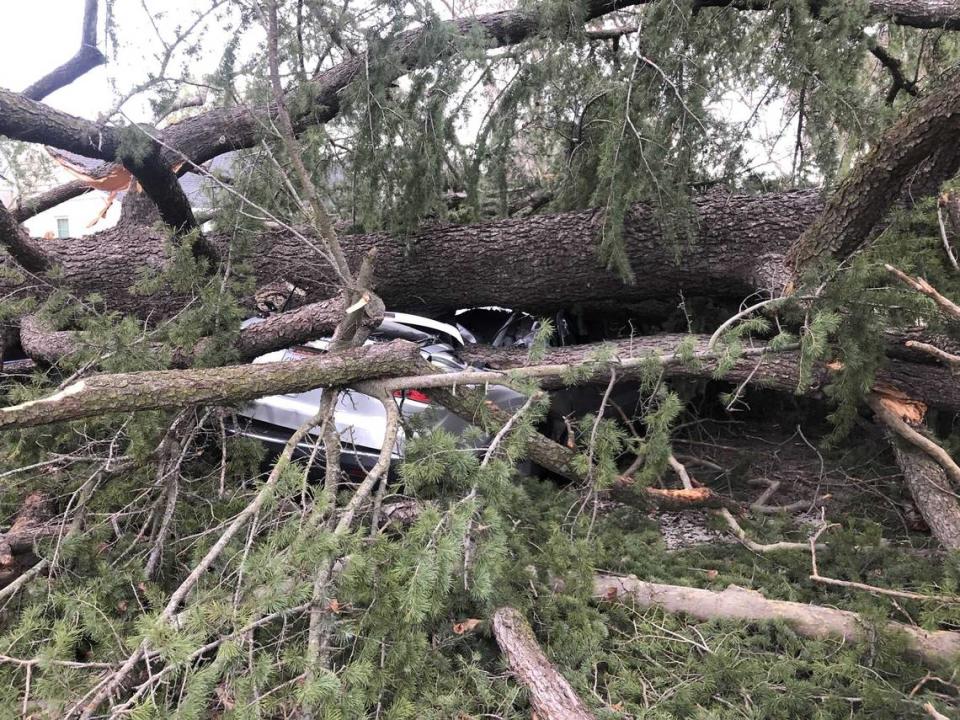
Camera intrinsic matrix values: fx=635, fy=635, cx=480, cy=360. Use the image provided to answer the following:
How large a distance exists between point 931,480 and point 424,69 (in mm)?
3759

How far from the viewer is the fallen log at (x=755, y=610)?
269cm

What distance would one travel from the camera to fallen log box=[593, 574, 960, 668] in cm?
269

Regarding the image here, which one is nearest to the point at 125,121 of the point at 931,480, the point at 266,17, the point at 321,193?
the point at 266,17

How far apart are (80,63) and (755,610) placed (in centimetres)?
475

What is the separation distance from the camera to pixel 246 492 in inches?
124

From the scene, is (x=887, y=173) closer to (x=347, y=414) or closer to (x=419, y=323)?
(x=419, y=323)

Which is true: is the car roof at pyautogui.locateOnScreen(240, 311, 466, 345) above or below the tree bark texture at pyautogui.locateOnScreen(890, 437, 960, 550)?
above

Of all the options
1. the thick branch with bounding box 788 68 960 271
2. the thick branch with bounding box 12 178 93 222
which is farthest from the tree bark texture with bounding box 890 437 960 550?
the thick branch with bounding box 12 178 93 222

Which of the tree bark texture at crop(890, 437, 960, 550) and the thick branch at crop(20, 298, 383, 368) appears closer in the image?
the tree bark texture at crop(890, 437, 960, 550)

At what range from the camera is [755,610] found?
9.91 ft

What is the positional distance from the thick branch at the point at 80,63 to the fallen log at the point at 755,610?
3882mm

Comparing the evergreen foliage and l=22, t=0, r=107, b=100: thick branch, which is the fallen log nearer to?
the evergreen foliage

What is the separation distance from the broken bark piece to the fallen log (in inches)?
23.5

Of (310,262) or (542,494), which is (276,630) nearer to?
(542,494)
